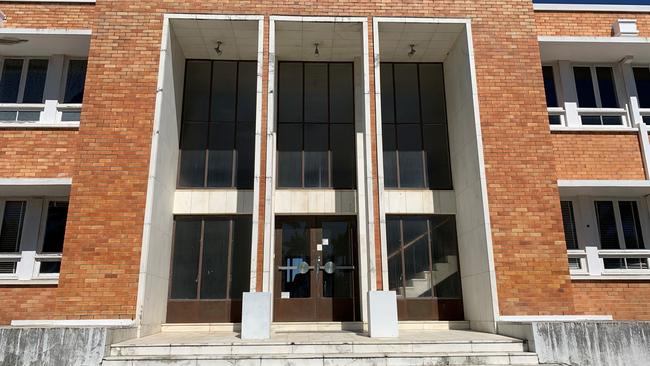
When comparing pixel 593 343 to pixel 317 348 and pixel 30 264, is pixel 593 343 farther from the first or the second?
pixel 30 264

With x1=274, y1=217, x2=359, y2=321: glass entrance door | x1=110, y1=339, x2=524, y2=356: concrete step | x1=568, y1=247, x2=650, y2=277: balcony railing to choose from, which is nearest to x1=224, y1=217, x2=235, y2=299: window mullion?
x1=274, y1=217, x2=359, y2=321: glass entrance door

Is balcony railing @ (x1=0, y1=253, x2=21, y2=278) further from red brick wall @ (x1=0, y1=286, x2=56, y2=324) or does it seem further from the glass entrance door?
the glass entrance door

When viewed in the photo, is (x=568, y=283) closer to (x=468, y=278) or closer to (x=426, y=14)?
(x=468, y=278)

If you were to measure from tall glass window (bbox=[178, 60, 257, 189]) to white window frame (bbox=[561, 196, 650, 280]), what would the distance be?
8668mm

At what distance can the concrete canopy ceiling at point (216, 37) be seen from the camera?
11844 millimetres

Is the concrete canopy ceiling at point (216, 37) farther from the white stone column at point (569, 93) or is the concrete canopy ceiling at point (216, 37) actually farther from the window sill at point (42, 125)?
the white stone column at point (569, 93)

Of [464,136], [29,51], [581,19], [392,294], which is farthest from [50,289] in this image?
[581,19]

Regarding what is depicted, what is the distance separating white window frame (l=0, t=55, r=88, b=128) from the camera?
11.5 m

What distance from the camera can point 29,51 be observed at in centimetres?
1245

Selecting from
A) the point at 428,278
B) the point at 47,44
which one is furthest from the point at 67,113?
the point at 428,278

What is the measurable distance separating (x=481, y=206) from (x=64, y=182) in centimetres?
965

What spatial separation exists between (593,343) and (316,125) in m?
8.44

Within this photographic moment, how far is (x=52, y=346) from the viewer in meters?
7.75

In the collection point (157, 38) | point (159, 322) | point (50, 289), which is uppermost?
point (157, 38)
